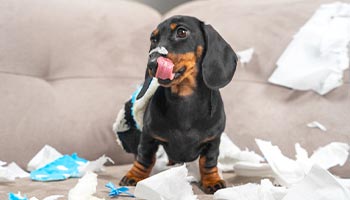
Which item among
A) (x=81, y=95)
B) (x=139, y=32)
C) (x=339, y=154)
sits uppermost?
(x=139, y=32)

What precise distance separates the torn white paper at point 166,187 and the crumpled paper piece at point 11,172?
0.37 metres

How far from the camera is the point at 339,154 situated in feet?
4.01

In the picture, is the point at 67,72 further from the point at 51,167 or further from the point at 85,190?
the point at 85,190

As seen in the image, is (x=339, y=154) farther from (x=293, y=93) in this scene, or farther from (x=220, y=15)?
(x=220, y=15)

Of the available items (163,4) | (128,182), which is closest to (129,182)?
(128,182)

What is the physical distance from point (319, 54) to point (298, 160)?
1.33ft

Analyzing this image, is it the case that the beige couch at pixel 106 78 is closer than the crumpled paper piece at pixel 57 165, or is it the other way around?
the crumpled paper piece at pixel 57 165

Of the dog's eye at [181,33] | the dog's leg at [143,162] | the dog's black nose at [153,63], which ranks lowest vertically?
the dog's leg at [143,162]

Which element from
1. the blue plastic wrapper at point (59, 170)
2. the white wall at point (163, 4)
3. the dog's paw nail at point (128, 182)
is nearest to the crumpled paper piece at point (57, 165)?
the blue plastic wrapper at point (59, 170)

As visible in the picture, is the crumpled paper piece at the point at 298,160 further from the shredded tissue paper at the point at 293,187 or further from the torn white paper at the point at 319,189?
the torn white paper at the point at 319,189

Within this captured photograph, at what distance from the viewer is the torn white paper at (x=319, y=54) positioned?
1379mm

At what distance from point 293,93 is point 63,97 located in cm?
66

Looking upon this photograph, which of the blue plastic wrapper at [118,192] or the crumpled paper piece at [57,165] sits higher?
the blue plastic wrapper at [118,192]

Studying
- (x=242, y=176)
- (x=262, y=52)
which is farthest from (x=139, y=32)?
(x=242, y=176)
